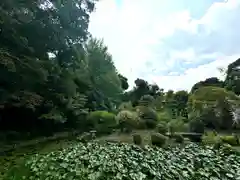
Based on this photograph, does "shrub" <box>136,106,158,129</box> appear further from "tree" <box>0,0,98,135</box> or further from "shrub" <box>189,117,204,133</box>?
"tree" <box>0,0,98,135</box>

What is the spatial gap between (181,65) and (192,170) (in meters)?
10.9

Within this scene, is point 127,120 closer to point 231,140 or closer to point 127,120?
point 127,120

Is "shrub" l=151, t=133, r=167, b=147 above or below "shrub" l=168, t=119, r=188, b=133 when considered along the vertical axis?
below

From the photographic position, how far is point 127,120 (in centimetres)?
962

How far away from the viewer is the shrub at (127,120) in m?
9.57

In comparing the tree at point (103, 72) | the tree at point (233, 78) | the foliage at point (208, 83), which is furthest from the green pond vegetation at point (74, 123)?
the tree at point (103, 72)

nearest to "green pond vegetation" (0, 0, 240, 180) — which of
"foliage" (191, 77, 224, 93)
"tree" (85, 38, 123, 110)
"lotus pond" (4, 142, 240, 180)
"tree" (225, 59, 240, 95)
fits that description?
"lotus pond" (4, 142, 240, 180)

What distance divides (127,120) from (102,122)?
1301 mm

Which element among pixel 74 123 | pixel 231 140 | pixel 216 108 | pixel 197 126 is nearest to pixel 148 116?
pixel 197 126

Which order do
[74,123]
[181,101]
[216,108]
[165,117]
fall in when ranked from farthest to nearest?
1. [181,101]
2. [165,117]
3. [74,123]
4. [216,108]

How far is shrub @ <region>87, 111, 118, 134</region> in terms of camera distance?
10.1 metres

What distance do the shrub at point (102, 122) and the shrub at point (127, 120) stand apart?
1.46 feet

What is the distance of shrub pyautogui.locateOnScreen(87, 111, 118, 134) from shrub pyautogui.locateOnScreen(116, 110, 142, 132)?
0.44 m

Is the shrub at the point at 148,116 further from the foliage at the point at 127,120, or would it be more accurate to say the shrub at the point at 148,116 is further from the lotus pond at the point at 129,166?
the lotus pond at the point at 129,166
